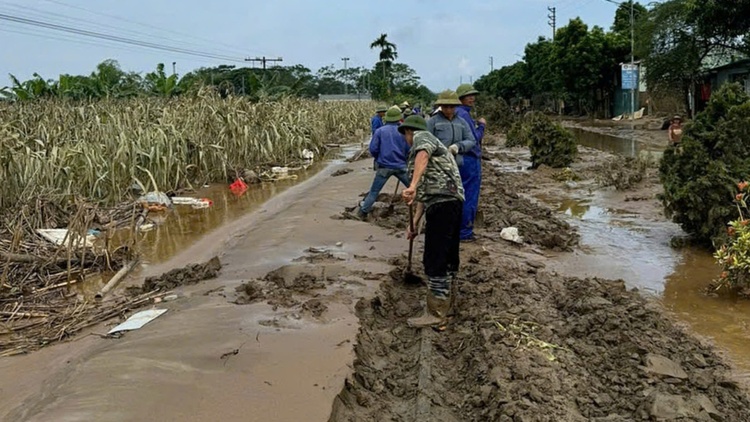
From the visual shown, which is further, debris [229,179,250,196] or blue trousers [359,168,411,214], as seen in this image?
debris [229,179,250,196]

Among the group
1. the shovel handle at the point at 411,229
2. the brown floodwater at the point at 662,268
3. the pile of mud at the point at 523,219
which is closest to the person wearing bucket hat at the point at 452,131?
the shovel handle at the point at 411,229

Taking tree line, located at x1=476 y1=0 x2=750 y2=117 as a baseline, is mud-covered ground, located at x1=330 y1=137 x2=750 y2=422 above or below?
below

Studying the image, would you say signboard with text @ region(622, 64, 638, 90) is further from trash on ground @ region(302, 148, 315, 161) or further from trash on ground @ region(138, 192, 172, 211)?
trash on ground @ region(138, 192, 172, 211)

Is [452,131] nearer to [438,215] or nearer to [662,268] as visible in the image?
[438,215]

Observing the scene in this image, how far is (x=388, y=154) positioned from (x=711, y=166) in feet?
13.5

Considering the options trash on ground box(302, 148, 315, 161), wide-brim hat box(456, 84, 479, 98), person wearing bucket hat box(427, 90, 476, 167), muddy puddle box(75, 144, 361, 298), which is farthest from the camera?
trash on ground box(302, 148, 315, 161)

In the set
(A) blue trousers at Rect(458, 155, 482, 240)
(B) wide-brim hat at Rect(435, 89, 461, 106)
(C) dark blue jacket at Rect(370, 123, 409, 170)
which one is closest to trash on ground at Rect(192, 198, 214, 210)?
(C) dark blue jacket at Rect(370, 123, 409, 170)

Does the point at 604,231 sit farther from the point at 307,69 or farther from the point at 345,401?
the point at 307,69

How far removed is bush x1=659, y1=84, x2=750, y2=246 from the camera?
7219mm

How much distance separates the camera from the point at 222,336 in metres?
4.64

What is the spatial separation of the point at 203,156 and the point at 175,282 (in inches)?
299

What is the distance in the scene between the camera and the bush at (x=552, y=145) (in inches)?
629

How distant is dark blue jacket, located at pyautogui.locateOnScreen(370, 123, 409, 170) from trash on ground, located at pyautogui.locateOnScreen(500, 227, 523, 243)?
1.90 m

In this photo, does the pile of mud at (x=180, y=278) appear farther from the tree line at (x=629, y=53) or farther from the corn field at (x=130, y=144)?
the tree line at (x=629, y=53)
